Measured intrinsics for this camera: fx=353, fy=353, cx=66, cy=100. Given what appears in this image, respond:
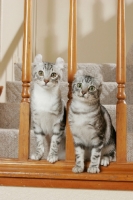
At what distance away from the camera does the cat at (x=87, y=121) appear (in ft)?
4.29

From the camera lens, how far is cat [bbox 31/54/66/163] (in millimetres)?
1401

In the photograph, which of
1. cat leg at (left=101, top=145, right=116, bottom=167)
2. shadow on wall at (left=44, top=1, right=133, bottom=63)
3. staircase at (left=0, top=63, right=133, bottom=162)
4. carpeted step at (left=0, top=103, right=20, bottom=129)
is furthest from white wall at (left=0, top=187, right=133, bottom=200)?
shadow on wall at (left=44, top=1, right=133, bottom=63)

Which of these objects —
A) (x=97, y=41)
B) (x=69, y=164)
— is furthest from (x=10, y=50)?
(x=69, y=164)

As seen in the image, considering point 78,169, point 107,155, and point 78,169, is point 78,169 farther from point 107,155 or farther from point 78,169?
point 107,155

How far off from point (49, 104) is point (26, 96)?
0.10 meters

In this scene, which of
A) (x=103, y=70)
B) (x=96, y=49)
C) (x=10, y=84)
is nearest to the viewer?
(x=10, y=84)

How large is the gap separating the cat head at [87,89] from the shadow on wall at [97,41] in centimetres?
227

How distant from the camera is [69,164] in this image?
54.6 inches

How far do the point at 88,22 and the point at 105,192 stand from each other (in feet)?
8.49

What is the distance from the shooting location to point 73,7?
139 cm

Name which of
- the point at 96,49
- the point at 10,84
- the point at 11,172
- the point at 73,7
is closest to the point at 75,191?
the point at 11,172

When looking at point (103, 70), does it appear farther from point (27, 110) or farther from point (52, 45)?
point (27, 110)

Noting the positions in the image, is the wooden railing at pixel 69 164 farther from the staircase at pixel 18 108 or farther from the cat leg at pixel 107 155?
the staircase at pixel 18 108

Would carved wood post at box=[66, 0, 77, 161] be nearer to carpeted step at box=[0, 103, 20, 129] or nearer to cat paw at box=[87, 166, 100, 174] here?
cat paw at box=[87, 166, 100, 174]
